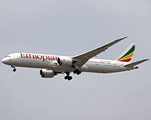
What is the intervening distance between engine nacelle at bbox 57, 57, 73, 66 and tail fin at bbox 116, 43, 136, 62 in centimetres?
1202

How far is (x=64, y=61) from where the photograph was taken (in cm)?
5509

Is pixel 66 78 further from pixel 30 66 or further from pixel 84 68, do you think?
pixel 30 66

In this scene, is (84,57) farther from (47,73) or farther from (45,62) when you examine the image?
(47,73)

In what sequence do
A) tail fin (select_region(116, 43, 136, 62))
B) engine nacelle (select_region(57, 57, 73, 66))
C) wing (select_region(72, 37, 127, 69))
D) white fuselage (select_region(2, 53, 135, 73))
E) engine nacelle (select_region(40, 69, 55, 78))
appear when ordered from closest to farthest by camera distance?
white fuselage (select_region(2, 53, 135, 73)) → wing (select_region(72, 37, 127, 69)) → engine nacelle (select_region(57, 57, 73, 66)) → engine nacelle (select_region(40, 69, 55, 78)) → tail fin (select_region(116, 43, 136, 62))

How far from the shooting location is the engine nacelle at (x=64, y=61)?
54.9 m

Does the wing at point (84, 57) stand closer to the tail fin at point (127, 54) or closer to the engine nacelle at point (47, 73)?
the engine nacelle at point (47, 73)

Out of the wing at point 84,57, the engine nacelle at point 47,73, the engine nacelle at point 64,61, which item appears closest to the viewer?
the wing at point 84,57

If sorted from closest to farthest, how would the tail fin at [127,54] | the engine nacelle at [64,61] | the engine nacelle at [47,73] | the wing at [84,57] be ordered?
the wing at [84,57]
the engine nacelle at [64,61]
the engine nacelle at [47,73]
the tail fin at [127,54]

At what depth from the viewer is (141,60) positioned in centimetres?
5688

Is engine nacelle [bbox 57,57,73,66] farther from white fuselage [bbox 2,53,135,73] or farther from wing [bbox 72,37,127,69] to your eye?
wing [bbox 72,37,127,69]

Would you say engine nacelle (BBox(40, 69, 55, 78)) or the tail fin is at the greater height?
the tail fin

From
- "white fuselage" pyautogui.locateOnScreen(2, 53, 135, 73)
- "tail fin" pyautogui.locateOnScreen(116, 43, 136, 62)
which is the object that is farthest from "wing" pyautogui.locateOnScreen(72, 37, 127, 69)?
"tail fin" pyautogui.locateOnScreen(116, 43, 136, 62)

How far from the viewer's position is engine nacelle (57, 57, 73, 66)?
180ft

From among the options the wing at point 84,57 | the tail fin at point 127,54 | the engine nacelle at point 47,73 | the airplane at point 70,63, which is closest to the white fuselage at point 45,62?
the airplane at point 70,63
